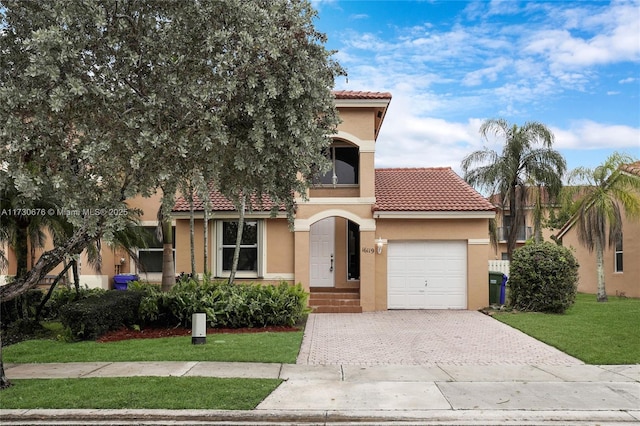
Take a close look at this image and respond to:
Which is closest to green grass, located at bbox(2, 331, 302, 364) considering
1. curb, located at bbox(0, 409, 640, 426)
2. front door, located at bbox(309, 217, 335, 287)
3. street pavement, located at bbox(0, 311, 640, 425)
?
street pavement, located at bbox(0, 311, 640, 425)

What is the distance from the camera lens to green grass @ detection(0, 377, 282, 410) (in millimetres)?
7039

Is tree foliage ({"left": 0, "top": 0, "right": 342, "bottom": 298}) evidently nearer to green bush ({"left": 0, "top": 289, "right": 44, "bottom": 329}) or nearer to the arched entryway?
green bush ({"left": 0, "top": 289, "right": 44, "bottom": 329})

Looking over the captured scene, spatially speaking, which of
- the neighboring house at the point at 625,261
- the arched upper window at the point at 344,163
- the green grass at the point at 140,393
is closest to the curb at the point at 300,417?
the green grass at the point at 140,393

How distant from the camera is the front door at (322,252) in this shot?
743 inches

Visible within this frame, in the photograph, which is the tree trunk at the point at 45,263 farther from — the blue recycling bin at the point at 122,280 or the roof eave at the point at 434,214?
the blue recycling bin at the point at 122,280

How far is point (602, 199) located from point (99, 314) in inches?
692

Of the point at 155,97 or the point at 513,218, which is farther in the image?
the point at 513,218

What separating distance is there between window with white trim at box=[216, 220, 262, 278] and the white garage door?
14.5 ft

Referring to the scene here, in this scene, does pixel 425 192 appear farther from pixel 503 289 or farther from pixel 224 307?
pixel 224 307

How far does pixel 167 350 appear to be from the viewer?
10.8 metres

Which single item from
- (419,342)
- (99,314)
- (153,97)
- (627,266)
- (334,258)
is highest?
(153,97)

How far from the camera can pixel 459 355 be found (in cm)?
1062

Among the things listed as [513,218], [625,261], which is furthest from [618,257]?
[513,218]

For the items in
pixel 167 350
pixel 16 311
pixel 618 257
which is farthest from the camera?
pixel 618 257
